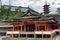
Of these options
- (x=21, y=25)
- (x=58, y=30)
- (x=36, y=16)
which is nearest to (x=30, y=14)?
(x=36, y=16)

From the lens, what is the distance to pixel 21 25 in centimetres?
3122

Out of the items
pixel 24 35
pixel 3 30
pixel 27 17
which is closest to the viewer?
pixel 24 35

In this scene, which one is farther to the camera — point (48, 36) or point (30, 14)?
point (30, 14)

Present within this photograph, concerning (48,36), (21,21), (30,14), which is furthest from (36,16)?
(48,36)

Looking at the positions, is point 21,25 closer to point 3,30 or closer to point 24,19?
point 24,19

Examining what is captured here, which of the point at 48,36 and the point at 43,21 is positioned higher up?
the point at 43,21

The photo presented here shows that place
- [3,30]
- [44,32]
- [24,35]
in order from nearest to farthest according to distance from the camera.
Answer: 1. [44,32]
2. [24,35]
3. [3,30]

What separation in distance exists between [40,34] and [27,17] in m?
4.94

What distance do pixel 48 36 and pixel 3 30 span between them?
9.82 meters

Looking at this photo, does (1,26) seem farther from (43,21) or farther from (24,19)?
(43,21)

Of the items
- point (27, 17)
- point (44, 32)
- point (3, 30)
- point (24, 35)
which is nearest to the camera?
point (44, 32)

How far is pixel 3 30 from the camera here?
35469mm

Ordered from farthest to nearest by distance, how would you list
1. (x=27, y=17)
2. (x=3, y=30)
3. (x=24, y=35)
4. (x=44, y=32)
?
(x=3, y=30), (x=27, y=17), (x=24, y=35), (x=44, y=32)

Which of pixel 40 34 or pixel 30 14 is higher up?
pixel 30 14
